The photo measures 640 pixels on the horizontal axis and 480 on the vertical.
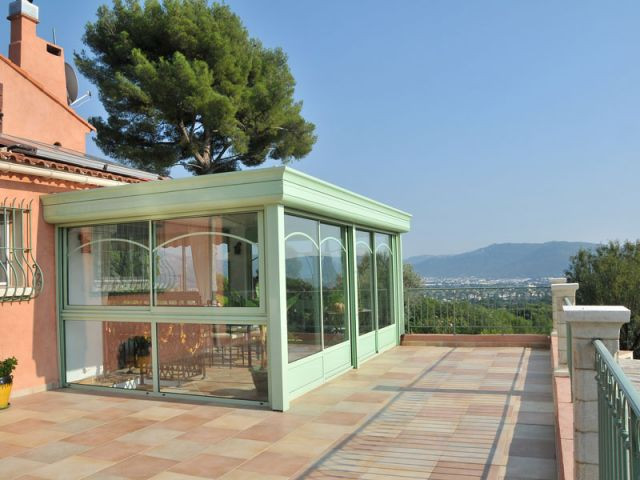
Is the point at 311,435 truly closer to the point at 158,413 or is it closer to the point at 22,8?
the point at 158,413

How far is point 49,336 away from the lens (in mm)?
7281

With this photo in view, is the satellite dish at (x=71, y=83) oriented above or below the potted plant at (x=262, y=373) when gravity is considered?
above

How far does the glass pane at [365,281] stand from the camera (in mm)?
8992

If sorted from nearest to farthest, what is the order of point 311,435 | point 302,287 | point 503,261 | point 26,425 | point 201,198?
point 311,435
point 26,425
point 201,198
point 302,287
point 503,261

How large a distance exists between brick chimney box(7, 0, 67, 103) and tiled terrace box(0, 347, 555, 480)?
8.85 metres

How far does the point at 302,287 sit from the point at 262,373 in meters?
1.16

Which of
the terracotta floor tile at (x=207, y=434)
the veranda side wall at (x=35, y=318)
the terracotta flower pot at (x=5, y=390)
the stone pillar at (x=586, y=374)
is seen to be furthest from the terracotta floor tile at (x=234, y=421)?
the stone pillar at (x=586, y=374)

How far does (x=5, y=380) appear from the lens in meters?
6.28

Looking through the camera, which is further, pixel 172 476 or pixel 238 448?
pixel 238 448

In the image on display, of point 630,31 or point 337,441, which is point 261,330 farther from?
point 630,31

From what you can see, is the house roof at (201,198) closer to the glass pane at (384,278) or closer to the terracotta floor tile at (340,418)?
the terracotta floor tile at (340,418)

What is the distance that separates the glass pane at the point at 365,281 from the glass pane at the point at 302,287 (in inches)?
68.6

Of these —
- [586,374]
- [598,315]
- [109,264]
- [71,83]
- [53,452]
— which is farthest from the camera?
[71,83]

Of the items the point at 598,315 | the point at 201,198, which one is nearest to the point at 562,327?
the point at 598,315
